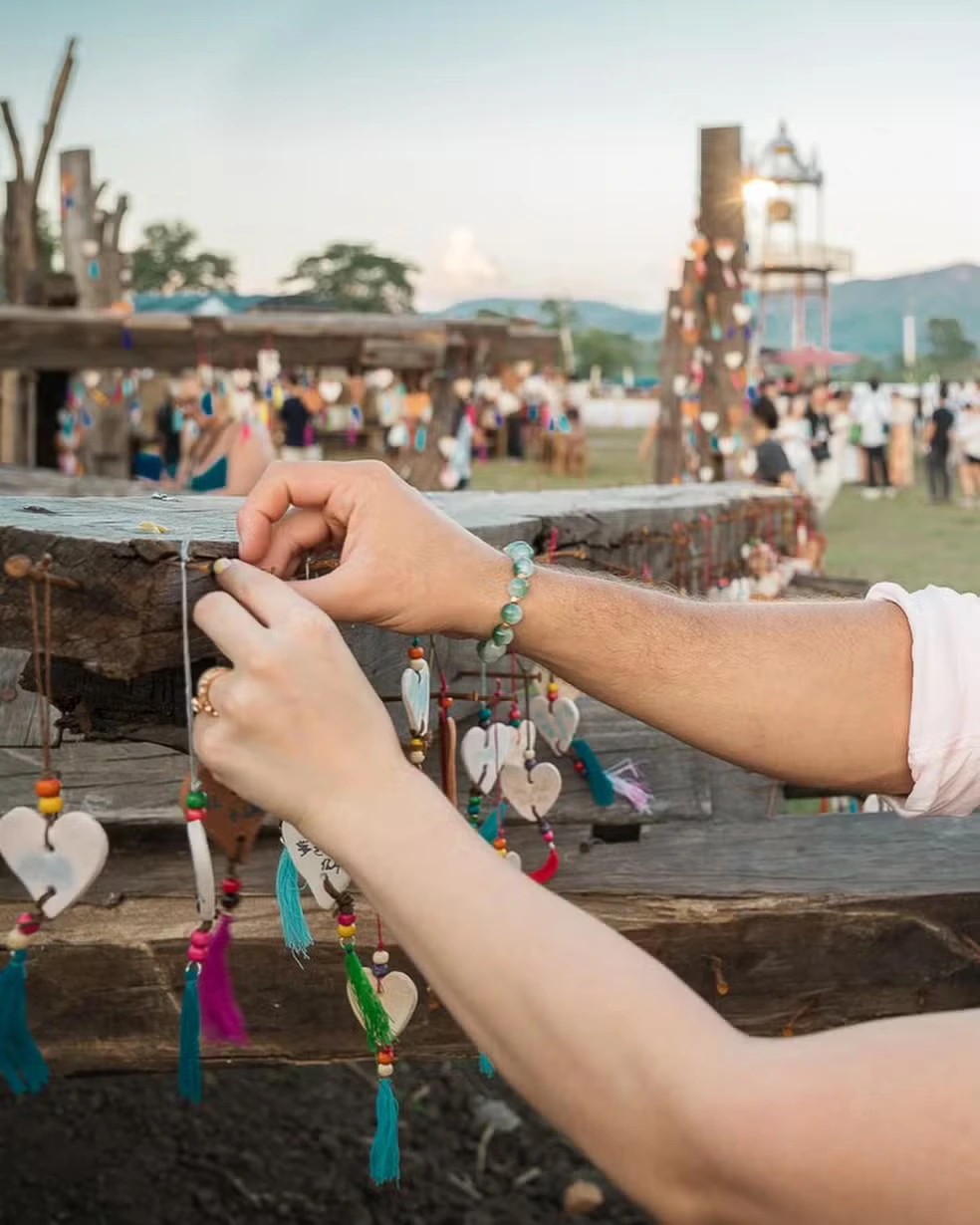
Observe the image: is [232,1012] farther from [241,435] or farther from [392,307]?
[392,307]

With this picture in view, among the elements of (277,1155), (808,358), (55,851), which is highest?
(808,358)

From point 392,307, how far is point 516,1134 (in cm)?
5568

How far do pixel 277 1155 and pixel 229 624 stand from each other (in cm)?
245

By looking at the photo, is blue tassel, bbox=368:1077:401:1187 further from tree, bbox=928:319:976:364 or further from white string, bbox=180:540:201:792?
tree, bbox=928:319:976:364

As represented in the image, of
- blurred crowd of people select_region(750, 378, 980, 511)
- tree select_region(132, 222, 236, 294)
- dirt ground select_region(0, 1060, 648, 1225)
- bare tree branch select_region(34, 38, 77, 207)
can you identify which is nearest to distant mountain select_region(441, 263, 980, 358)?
tree select_region(132, 222, 236, 294)

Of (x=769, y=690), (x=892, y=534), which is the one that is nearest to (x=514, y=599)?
(x=769, y=690)

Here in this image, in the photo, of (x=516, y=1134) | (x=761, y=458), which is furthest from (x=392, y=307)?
(x=516, y=1134)

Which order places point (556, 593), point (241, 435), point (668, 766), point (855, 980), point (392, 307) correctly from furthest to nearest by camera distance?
point (392, 307)
point (241, 435)
point (668, 766)
point (855, 980)
point (556, 593)

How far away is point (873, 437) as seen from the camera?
65.2 ft

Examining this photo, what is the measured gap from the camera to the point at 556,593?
148cm

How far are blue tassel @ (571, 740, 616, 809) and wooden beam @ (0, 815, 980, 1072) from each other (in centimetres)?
9

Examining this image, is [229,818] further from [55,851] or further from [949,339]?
[949,339]

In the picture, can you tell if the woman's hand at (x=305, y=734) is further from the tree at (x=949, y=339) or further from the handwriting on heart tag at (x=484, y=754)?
the tree at (x=949, y=339)

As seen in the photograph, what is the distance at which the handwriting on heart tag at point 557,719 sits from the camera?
199 centimetres
